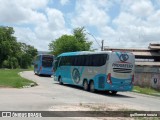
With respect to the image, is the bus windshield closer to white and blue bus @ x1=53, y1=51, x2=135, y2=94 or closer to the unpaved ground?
white and blue bus @ x1=53, y1=51, x2=135, y2=94

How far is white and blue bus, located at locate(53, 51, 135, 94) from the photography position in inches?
1069

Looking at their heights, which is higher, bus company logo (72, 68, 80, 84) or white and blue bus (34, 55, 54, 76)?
white and blue bus (34, 55, 54, 76)

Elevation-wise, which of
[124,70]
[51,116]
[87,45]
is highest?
[87,45]

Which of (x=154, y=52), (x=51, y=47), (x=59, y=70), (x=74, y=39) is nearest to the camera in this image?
(x=59, y=70)

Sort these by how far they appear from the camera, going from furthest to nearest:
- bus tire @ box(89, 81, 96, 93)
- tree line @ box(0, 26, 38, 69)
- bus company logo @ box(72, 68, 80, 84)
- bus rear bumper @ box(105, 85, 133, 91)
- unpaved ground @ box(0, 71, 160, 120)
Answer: tree line @ box(0, 26, 38, 69) < bus company logo @ box(72, 68, 80, 84) < bus tire @ box(89, 81, 96, 93) < bus rear bumper @ box(105, 85, 133, 91) < unpaved ground @ box(0, 71, 160, 120)

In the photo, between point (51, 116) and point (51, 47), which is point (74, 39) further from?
point (51, 116)

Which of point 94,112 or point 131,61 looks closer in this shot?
point 94,112

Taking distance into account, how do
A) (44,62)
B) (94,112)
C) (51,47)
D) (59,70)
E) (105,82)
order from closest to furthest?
(94,112), (105,82), (59,70), (44,62), (51,47)

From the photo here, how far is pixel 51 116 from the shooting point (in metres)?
13.4

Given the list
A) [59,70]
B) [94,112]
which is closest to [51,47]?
[59,70]

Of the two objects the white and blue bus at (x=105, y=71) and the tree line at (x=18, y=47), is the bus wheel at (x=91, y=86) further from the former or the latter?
the tree line at (x=18, y=47)

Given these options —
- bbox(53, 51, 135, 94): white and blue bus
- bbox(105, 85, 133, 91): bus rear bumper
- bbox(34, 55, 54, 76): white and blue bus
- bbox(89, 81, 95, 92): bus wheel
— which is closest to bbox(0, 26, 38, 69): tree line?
bbox(34, 55, 54, 76): white and blue bus

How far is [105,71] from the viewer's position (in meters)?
27.3

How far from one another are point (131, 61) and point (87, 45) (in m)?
84.8
